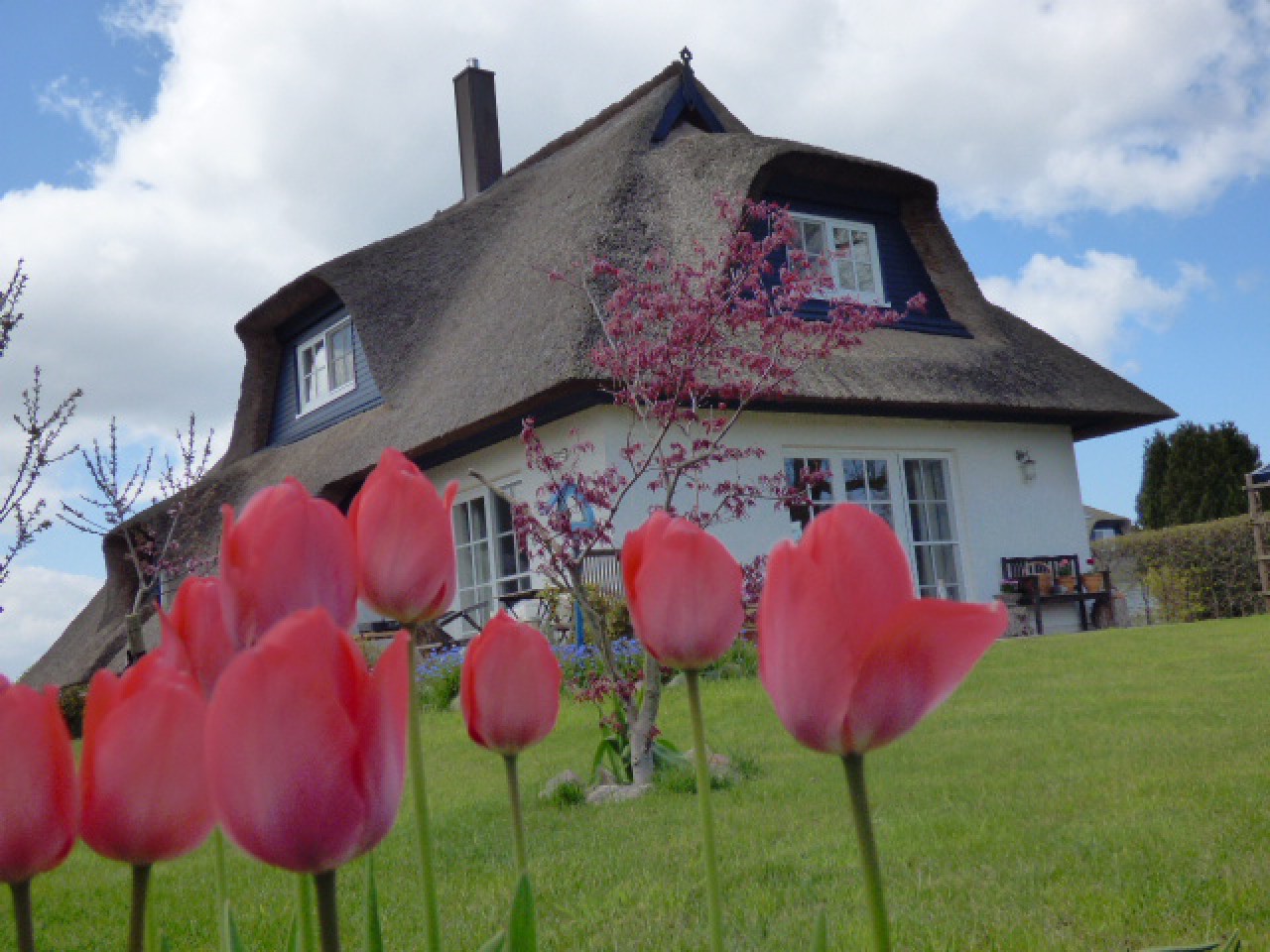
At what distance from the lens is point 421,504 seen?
757 millimetres

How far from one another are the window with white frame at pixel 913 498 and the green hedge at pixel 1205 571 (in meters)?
3.27

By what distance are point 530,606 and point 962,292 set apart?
6723 mm

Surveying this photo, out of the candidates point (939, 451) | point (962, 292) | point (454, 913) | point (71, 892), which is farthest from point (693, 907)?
point (962, 292)

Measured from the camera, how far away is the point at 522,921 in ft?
2.57

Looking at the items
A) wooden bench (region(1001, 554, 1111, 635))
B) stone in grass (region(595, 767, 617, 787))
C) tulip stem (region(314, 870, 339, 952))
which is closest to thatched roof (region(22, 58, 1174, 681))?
wooden bench (region(1001, 554, 1111, 635))

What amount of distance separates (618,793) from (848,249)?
954 cm

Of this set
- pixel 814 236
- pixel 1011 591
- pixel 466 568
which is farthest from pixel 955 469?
pixel 466 568

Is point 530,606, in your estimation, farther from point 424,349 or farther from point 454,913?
point 454,913

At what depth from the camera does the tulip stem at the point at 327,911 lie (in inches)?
21.1

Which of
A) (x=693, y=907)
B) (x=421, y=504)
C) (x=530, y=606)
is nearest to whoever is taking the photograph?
(x=421, y=504)

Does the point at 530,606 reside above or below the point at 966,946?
above

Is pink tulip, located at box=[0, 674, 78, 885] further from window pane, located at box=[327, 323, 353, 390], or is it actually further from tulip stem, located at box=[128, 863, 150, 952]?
window pane, located at box=[327, 323, 353, 390]

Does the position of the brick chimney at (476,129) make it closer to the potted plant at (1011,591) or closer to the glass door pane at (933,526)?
the glass door pane at (933,526)

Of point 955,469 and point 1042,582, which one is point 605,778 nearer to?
point 955,469
